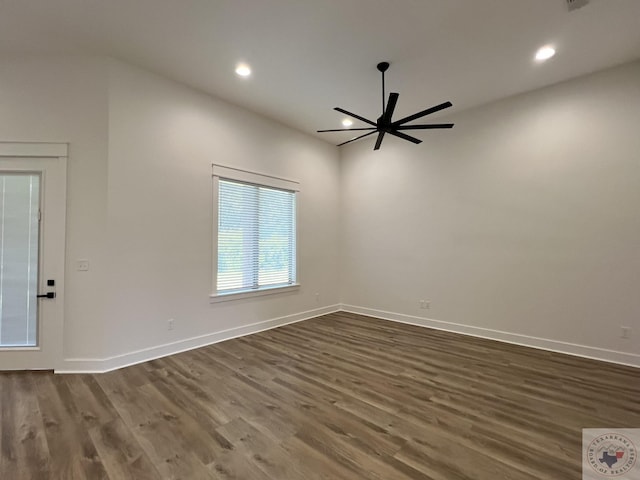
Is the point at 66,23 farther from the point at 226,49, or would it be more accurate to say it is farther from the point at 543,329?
the point at 543,329

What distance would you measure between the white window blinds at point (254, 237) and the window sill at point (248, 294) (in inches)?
3.1

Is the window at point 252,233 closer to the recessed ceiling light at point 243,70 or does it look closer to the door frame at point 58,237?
the recessed ceiling light at point 243,70

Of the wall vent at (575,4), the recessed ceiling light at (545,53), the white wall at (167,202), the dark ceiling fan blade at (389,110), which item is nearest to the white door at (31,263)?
the white wall at (167,202)

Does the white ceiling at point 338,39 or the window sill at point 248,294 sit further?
the window sill at point 248,294

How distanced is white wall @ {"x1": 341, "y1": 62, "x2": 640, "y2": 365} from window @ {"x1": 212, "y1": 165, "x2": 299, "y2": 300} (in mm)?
1689

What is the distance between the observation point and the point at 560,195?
13.0ft

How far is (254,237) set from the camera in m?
4.90

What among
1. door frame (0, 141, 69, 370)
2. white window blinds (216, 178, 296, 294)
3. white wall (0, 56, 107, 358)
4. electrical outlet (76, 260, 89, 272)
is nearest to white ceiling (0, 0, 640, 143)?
white wall (0, 56, 107, 358)

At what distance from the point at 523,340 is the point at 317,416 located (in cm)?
340

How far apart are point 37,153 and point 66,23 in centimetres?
137

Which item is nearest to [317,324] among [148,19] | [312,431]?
[312,431]

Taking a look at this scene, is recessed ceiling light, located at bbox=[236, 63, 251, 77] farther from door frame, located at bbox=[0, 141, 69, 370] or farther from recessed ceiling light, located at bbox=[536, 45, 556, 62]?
recessed ceiling light, located at bbox=[536, 45, 556, 62]

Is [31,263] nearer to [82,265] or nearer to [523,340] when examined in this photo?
[82,265]

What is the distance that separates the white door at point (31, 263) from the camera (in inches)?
127
